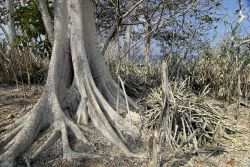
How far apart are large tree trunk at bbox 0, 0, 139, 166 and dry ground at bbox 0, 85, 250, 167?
0.13 metres

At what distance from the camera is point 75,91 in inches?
212

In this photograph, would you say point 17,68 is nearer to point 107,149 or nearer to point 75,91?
point 75,91

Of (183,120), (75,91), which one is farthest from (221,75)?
(75,91)

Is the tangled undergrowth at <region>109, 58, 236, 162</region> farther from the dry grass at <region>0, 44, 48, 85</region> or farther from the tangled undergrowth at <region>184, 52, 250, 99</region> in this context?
the dry grass at <region>0, 44, 48, 85</region>

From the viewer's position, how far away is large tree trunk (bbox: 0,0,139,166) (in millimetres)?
4777

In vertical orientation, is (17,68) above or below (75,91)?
above

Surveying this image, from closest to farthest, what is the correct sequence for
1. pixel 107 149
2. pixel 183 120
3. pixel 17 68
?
pixel 107 149, pixel 183 120, pixel 17 68

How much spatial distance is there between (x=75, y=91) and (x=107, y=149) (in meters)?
1.15

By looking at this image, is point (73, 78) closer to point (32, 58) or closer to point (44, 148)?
point (44, 148)

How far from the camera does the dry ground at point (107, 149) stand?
4.31m

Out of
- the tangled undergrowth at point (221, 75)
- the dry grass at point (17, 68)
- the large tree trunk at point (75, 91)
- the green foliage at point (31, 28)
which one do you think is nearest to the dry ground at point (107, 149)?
the large tree trunk at point (75, 91)

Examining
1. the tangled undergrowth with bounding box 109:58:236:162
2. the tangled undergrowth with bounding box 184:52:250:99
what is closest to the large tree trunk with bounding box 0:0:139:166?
the tangled undergrowth with bounding box 109:58:236:162

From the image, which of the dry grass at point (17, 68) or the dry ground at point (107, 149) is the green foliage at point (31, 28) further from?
the dry ground at point (107, 149)

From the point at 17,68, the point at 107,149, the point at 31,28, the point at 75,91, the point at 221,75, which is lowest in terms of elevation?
the point at 107,149
